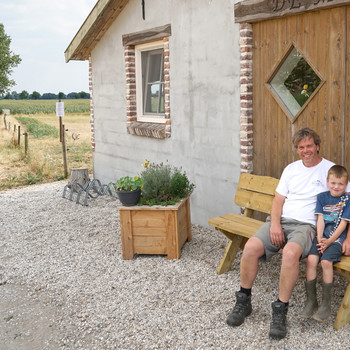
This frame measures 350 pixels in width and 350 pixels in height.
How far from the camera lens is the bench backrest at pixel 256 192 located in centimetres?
475

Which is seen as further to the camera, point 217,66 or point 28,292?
point 217,66

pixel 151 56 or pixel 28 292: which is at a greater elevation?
pixel 151 56

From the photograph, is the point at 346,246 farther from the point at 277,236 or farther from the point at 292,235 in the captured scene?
the point at 277,236

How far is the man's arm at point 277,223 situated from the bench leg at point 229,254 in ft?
2.46

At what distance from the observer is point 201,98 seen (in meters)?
6.25

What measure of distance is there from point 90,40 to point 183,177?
179 inches

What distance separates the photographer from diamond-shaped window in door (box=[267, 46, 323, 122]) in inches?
189

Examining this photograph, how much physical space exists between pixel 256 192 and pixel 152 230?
1267mm

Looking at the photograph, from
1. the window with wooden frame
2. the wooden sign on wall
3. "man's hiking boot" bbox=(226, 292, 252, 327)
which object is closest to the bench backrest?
"man's hiking boot" bbox=(226, 292, 252, 327)

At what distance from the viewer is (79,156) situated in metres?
15.9

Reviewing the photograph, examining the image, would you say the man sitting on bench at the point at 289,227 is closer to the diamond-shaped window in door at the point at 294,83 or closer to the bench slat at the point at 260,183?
the bench slat at the point at 260,183

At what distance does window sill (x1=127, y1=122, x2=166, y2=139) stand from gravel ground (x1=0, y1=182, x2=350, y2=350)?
5.36 ft

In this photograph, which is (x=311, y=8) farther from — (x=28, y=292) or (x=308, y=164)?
(x=28, y=292)

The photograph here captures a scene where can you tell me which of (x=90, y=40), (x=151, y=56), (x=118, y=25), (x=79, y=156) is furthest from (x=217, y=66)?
(x=79, y=156)
